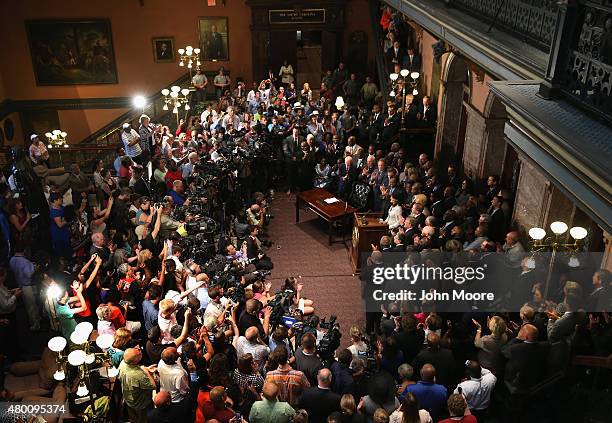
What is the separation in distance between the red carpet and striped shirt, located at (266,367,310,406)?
293 centimetres

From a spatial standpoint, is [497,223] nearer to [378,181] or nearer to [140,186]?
[378,181]

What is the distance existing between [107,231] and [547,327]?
658cm

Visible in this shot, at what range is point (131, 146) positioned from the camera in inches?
485

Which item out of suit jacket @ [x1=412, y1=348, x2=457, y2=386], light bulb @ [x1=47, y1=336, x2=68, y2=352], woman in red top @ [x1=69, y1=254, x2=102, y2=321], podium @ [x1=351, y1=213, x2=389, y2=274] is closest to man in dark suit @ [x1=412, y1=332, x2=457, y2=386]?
suit jacket @ [x1=412, y1=348, x2=457, y2=386]

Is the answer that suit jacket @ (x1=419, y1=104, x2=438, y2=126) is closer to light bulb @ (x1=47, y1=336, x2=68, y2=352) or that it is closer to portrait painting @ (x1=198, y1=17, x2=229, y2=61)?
portrait painting @ (x1=198, y1=17, x2=229, y2=61)

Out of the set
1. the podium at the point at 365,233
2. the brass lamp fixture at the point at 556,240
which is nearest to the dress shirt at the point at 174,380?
the brass lamp fixture at the point at 556,240

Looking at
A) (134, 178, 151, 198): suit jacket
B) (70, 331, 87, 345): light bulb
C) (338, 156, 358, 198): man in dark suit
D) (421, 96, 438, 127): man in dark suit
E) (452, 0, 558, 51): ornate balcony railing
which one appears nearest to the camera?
(70, 331, 87, 345): light bulb

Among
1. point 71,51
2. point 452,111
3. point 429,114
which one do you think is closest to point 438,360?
point 452,111

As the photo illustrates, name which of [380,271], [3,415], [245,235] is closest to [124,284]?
[3,415]

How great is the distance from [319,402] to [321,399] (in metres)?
0.04

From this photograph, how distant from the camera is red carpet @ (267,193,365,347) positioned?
983cm

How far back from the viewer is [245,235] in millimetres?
10258

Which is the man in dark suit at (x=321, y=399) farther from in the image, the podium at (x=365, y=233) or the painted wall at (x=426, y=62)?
the painted wall at (x=426, y=62)

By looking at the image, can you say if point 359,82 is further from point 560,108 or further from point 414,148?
point 560,108
